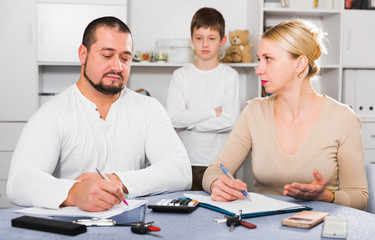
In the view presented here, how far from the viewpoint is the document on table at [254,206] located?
114cm

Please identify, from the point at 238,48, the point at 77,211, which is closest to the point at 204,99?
the point at 238,48

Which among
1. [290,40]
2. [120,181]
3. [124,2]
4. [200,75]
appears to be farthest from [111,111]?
[124,2]

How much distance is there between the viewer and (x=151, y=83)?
364 centimetres

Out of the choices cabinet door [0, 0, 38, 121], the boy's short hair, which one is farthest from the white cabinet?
the boy's short hair

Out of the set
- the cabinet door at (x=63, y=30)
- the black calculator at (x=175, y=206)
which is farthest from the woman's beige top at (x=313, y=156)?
the cabinet door at (x=63, y=30)

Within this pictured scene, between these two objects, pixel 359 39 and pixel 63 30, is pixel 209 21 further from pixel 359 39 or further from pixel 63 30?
pixel 359 39

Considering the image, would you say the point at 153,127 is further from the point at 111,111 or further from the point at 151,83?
the point at 151,83

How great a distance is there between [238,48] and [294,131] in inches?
66.3

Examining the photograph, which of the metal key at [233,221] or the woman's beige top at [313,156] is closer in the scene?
the metal key at [233,221]

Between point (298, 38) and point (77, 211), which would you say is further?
point (298, 38)

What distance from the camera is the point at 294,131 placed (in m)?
1.72

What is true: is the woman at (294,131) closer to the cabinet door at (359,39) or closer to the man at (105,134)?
the man at (105,134)

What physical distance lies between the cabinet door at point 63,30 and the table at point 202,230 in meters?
2.20

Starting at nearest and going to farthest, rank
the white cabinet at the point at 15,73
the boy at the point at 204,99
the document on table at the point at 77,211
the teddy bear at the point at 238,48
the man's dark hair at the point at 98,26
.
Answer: the document on table at the point at 77,211, the man's dark hair at the point at 98,26, the boy at the point at 204,99, the white cabinet at the point at 15,73, the teddy bear at the point at 238,48
